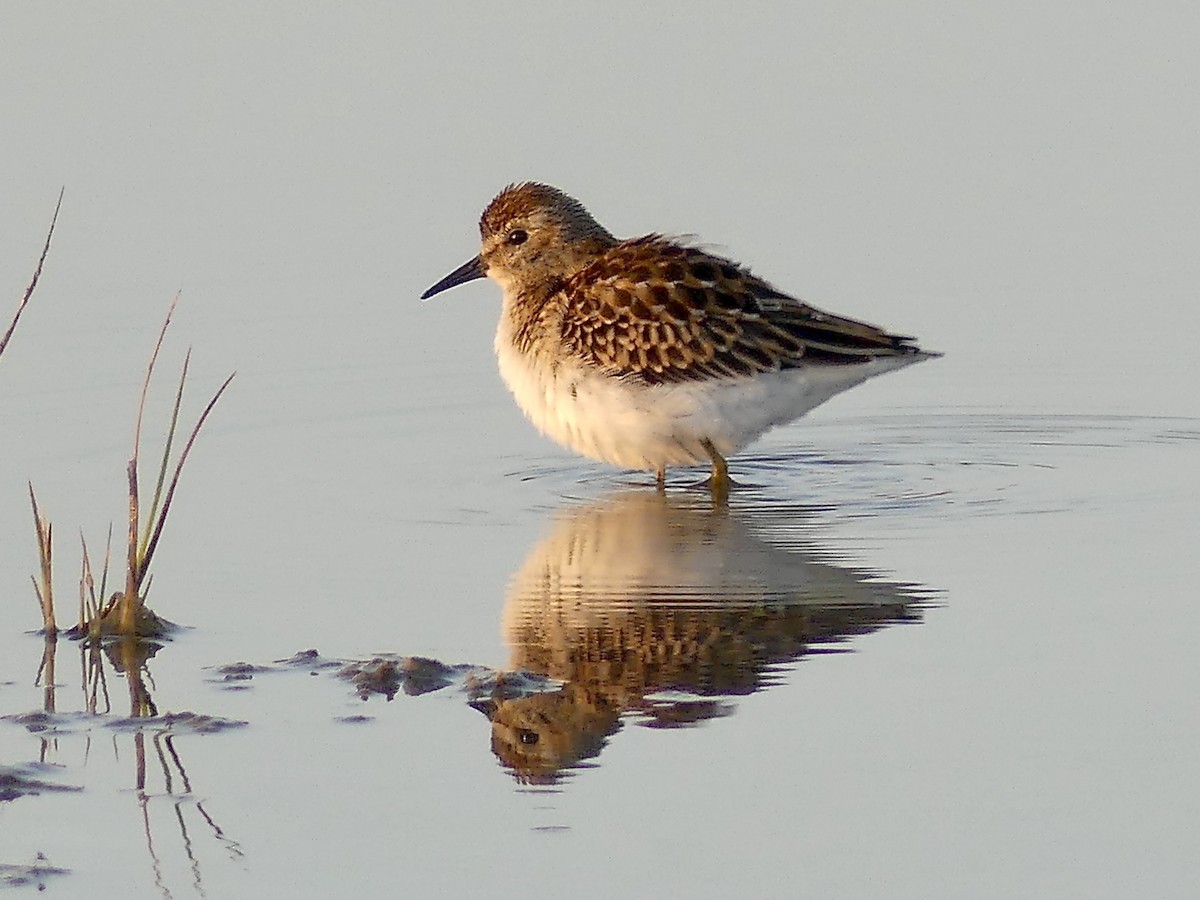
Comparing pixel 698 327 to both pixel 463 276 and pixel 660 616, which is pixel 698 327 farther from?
pixel 660 616

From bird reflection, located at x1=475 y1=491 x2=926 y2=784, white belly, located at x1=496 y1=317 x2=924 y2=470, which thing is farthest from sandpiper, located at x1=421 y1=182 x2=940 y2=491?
bird reflection, located at x1=475 y1=491 x2=926 y2=784

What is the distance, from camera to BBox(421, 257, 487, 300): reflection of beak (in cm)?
1088

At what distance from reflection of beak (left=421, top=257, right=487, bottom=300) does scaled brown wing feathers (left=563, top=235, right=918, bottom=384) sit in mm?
982

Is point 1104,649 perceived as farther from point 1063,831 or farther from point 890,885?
point 890,885

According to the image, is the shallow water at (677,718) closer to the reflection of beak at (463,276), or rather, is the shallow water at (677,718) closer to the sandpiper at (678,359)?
the sandpiper at (678,359)

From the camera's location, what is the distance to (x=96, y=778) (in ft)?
18.8

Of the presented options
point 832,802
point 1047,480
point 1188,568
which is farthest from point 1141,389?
point 832,802

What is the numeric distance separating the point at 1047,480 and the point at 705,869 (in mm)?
4409

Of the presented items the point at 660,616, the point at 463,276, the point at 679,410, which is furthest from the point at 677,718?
the point at 463,276

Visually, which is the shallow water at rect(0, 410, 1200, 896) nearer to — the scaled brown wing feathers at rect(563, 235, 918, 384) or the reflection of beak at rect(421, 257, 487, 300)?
the scaled brown wing feathers at rect(563, 235, 918, 384)

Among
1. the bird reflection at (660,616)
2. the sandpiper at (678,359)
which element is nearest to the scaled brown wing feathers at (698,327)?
the sandpiper at (678,359)

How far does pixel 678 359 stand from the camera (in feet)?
31.2

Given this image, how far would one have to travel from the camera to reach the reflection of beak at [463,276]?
10875mm

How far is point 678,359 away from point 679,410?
0.68 feet
